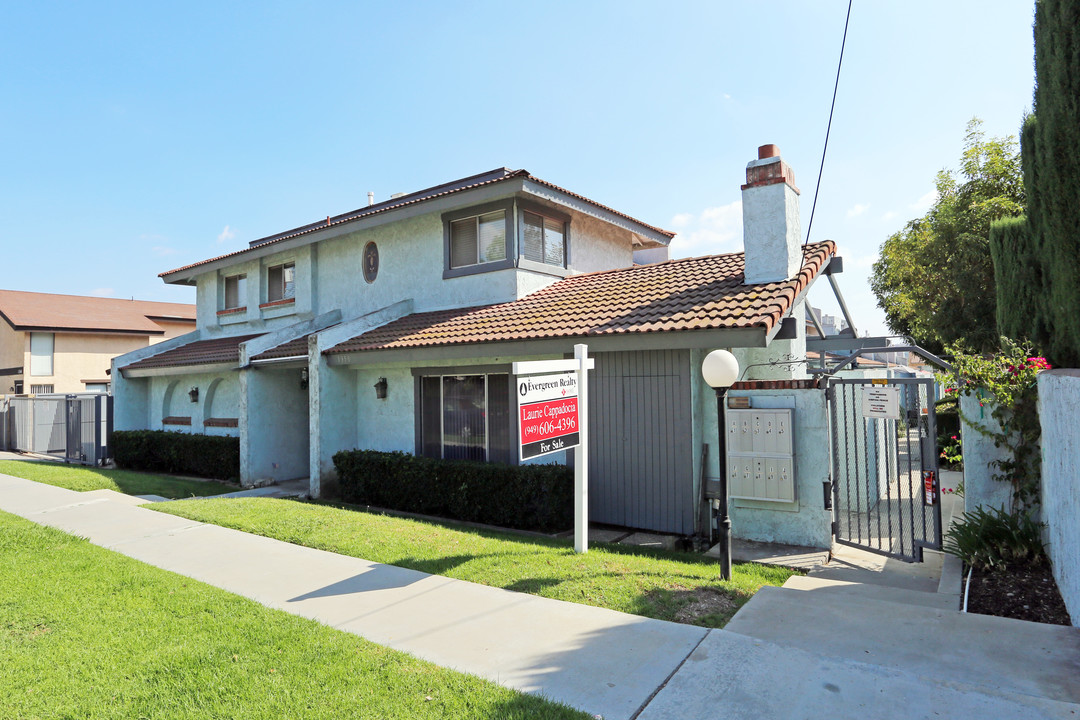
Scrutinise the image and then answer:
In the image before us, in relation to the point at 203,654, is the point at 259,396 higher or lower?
higher

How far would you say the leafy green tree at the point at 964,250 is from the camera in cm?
1961

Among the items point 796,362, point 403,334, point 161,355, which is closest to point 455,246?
point 403,334

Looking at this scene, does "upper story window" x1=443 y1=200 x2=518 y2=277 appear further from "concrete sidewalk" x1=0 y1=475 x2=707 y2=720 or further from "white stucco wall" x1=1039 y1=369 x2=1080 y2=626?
"white stucco wall" x1=1039 y1=369 x2=1080 y2=626

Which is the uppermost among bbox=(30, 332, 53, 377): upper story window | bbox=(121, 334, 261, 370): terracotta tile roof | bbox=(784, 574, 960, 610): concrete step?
bbox=(30, 332, 53, 377): upper story window

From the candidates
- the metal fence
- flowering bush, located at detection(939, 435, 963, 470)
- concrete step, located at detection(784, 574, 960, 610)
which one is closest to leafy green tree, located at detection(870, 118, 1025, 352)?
flowering bush, located at detection(939, 435, 963, 470)

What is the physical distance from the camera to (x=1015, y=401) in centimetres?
610

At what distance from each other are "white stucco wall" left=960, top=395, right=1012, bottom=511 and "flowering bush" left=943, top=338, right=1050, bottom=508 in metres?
0.08

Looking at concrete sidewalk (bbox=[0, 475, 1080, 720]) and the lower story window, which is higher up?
the lower story window

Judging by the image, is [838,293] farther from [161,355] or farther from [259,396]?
[161,355]

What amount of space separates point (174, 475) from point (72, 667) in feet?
40.8

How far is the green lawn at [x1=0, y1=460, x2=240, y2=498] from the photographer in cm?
1225

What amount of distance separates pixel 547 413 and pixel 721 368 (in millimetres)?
1881

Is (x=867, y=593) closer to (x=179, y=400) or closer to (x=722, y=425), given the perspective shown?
(x=722, y=425)

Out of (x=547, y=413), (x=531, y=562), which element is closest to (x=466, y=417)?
→ (x=547, y=413)
